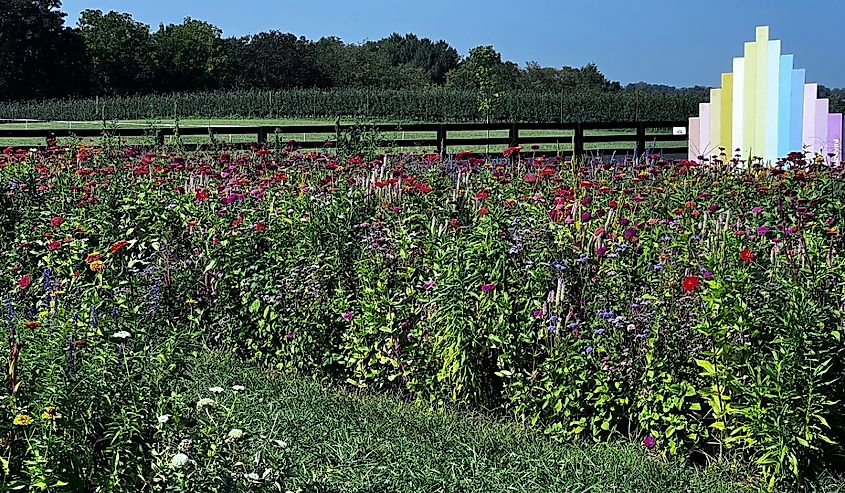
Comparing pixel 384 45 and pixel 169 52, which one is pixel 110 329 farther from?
pixel 384 45

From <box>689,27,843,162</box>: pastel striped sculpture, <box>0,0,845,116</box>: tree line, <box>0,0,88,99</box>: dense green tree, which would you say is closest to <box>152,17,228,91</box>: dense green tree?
<box>0,0,845,116</box>: tree line

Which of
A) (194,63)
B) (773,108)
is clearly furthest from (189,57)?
(773,108)

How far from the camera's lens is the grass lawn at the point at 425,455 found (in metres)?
3.98

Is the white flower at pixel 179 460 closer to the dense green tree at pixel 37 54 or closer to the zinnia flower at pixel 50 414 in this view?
the zinnia flower at pixel 50 414

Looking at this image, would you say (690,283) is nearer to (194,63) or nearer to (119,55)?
(119,55)

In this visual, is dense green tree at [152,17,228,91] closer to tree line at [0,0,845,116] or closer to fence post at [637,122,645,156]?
tree line at [0,0,845,116]

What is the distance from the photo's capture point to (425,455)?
4301 millimetres

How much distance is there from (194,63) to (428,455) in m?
89.5

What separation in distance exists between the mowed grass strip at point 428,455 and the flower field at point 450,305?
0.14 metres

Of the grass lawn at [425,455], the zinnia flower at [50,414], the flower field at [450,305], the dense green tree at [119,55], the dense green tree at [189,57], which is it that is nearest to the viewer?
the zinnia flower at [50,414]

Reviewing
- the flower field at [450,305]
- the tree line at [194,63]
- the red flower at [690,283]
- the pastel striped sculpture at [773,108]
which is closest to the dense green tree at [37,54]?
the tree line at [194,63]

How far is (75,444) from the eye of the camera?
3008 millimetres

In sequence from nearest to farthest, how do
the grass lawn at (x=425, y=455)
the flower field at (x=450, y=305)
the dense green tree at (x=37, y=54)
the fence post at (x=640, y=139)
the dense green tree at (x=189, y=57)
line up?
the flower field at (x=450, y=305) → the grass lawn at (x=425, y=455) → the fence post at (x=640, y=139) → the dense green tree at (x=37, y=54) → the dense green tree at (x=189, y=57)

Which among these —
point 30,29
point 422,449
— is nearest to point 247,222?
point 422,449
